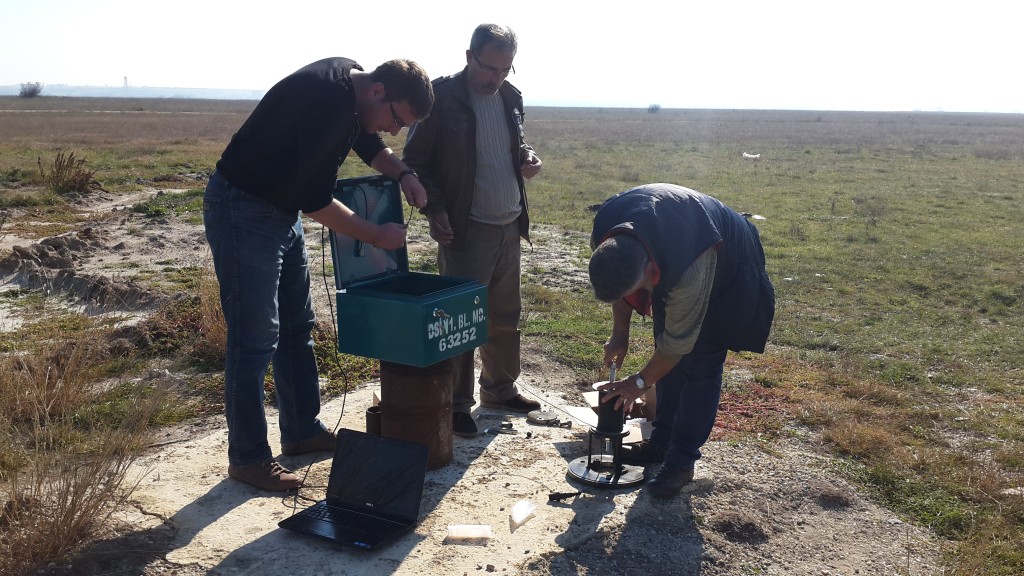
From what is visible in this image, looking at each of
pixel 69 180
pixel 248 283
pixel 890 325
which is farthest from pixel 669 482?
pixel 69 180

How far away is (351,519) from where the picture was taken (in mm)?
Answer: 3635

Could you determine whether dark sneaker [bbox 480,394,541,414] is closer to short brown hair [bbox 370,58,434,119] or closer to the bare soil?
the bare soil

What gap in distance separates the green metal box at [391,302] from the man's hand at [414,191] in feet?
0.71

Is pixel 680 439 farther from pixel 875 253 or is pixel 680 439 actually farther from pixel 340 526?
pixel 875 253

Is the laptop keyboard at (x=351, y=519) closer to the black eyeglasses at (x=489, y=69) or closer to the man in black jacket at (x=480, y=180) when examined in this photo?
the man in black jacket at (x=480, y=180)

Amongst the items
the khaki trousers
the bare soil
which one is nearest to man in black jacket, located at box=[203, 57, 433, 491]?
the bare soil

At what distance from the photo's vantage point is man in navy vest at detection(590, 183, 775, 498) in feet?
10.9

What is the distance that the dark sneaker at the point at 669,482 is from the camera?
13.0 ft

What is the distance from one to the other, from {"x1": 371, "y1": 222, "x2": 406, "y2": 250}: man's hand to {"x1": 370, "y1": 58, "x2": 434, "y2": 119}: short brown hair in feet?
1.85

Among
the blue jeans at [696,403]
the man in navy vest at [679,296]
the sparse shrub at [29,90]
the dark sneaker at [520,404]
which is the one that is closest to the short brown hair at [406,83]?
the man in navy vest at [679,296]

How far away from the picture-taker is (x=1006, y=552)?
3.68 meters

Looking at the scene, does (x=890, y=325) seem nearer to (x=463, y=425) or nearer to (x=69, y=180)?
(x=463, y=425)

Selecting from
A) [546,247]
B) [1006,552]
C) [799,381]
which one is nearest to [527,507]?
[1006,552]

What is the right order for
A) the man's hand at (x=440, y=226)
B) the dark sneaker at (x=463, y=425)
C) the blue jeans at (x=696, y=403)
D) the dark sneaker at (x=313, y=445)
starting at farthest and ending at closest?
the dark sneaker at (x=463, y=425)
the man's hand at (x=440, y=226)
the dark sneaker at (x=313, y=445)
the blue jeans at (x=696, y=403)
